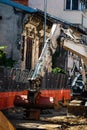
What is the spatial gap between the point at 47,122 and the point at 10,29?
11.1m

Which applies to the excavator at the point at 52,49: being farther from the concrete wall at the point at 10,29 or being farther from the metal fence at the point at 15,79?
the concrete wall at the point at 10,29

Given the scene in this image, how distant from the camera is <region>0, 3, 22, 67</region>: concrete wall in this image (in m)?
24.6

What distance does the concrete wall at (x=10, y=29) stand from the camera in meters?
24.6

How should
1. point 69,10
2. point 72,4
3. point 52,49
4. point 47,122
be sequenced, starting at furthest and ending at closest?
1. point 72,4
2. point 69,10
3. point 47,122
4. point 52,49

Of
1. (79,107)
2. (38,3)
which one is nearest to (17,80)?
(79,107)

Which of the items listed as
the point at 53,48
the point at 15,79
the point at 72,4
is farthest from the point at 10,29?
the point at 72,4

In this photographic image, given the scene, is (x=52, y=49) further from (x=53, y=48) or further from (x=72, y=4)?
(x=72, y=4)

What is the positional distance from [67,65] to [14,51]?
11.5 meters

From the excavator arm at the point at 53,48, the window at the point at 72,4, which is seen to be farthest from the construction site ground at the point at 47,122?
the window at the point at 72,4

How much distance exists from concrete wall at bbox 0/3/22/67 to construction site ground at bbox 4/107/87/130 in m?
4.65

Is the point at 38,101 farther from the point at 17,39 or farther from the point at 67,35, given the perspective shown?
the point at 17,39

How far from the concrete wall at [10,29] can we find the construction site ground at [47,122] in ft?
15.3

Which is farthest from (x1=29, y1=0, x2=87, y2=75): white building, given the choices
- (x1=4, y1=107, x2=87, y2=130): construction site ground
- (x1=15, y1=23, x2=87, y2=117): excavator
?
(x1=15, y1=23, x2=87, y2=117): excavator

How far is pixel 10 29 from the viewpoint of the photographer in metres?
24.8
